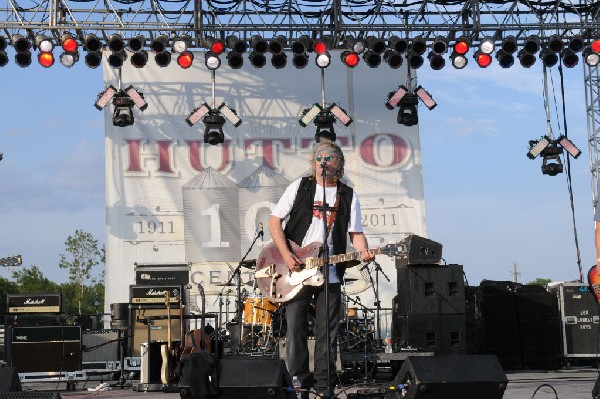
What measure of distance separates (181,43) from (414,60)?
12.2ft

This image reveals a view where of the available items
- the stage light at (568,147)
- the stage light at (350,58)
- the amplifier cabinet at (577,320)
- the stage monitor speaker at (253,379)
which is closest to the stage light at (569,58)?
the stage light at (568,147)

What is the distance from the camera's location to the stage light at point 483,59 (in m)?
14.4

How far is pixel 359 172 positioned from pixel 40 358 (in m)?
7.56

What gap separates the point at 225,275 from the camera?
1579 centimetres

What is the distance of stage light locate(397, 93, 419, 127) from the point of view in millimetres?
15414

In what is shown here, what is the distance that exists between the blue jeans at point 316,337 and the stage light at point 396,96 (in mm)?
9463

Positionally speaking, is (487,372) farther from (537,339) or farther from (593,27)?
(593,27)

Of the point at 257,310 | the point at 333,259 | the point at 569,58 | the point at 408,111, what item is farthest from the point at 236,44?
the point at 333,259

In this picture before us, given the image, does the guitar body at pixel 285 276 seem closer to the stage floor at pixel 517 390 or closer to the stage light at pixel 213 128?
the stage floor at pixel 517 390

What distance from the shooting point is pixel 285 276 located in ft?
20.8

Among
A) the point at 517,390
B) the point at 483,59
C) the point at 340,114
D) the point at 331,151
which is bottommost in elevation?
the point at 517,390

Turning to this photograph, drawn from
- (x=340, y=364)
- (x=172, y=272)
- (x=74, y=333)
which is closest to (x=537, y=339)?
(x=340, y=364)

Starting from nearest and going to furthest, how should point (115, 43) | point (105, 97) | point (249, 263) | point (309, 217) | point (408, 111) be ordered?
point (309, 217)
point (249, 263)
point (115, 43)
point (105, 97)
point (408, 111)

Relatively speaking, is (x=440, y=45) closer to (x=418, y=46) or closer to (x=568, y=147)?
(x=418, y=46)
